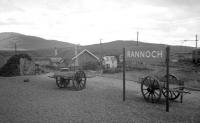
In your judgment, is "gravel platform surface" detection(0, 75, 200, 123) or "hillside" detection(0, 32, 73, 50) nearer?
"gravel platform surface" detection(0, 75, 200, 123)

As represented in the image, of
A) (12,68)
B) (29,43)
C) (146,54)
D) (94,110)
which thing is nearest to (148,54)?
(146,54)

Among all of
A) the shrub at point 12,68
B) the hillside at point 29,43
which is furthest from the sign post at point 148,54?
the hillside at point 29,43

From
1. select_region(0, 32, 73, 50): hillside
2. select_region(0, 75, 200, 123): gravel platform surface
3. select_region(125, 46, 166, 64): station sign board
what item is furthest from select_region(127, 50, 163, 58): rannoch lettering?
select_region(0, 32, 73, 50): hillside

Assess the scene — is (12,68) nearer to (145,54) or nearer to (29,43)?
(145,54)

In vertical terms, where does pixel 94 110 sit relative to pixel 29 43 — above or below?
below

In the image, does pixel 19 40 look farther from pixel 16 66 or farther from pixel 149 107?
pixel 149 107

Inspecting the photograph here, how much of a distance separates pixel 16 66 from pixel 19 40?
442 ft

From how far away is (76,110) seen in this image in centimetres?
860

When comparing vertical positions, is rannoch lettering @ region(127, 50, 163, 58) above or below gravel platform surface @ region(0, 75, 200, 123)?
above

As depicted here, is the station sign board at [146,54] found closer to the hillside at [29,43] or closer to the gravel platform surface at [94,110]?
the gravel platform surface at [94,110]

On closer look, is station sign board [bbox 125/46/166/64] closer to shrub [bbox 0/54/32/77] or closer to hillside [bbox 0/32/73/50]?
shrub [bbox 0/54/32/77]

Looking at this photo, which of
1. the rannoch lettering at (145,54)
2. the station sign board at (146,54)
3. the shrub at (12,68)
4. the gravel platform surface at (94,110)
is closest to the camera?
the gravel platform surface at (94,110)

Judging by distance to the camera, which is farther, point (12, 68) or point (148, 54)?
point (12, 68)

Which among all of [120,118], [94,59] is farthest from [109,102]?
[94,59]
